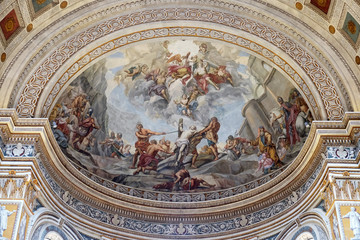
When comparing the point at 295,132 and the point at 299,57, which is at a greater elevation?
the point at 299,57

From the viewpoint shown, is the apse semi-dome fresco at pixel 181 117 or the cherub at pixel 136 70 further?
the cherub at pixel 136 70

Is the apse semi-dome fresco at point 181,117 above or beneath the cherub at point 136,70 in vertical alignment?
beneath

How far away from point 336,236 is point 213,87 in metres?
7.17

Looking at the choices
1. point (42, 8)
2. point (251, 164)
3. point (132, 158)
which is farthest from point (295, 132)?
point (42, 8)

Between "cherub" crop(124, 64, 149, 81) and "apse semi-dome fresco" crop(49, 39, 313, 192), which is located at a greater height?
"cherub" crop(124, 64, 149, 81)

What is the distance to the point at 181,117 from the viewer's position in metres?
20.9

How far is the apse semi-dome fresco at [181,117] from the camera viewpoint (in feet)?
63.2

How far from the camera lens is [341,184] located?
51.6 feet

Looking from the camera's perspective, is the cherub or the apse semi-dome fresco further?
the cherub

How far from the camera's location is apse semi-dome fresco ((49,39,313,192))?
758 inches

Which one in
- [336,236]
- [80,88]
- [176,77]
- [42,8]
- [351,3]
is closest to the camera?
[336,236]

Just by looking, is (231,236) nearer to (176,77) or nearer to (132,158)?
(132,158)

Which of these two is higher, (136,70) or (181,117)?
(136,70)

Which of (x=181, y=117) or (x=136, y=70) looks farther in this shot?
(x=181, y=117)
